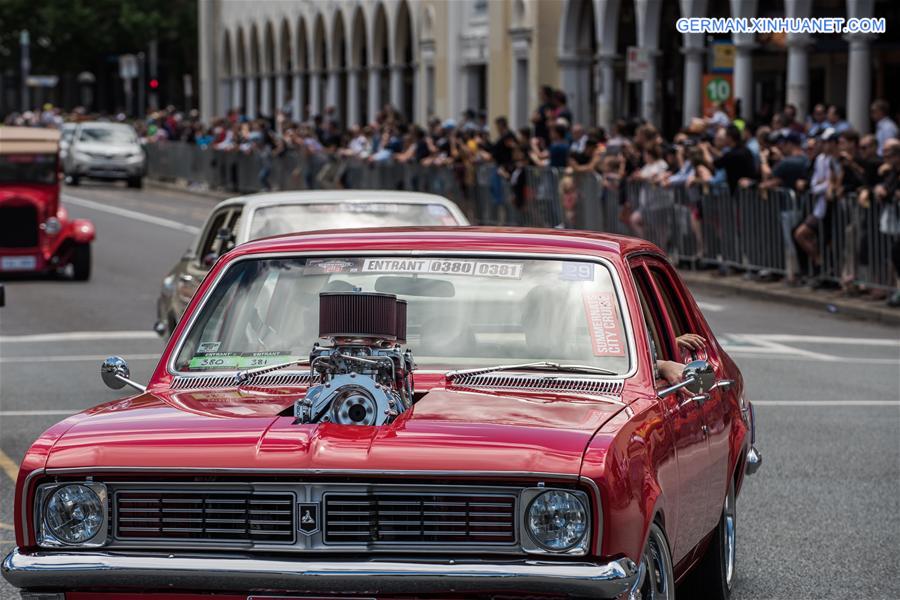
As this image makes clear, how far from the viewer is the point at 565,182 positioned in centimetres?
2648

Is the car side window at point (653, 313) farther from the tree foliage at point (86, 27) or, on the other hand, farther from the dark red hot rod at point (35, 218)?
the tree foliage at point (86, 27)

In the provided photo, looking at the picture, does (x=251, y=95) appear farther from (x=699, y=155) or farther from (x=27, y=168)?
(x=699, y=155)

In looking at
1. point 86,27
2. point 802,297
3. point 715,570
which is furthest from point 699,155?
point 86,27

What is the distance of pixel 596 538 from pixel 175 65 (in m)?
111

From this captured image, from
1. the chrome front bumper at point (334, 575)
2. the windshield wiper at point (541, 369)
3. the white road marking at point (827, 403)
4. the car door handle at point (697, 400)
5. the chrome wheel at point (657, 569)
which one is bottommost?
the white road marking at point (827, 403)

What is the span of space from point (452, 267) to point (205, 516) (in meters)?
1.55

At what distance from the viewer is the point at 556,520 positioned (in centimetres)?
498

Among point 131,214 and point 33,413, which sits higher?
point 33,413

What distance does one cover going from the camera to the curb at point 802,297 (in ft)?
64.7

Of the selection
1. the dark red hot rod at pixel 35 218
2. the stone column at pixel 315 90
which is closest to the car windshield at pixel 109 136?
the stone column at pixel 315 90

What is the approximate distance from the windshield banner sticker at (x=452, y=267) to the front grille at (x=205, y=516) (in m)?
1.47

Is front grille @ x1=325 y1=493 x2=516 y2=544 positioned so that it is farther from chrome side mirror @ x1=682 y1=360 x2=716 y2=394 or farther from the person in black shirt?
the person in black shirt

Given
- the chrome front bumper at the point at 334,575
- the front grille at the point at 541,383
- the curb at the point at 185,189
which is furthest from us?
the curb at the point at 185,189

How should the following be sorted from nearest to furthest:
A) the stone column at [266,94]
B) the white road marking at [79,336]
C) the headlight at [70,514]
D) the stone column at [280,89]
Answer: the headlight at [70,514]
the white road marking at [79,336]
the stone column at [280,89]
the stone column at [266,94]
